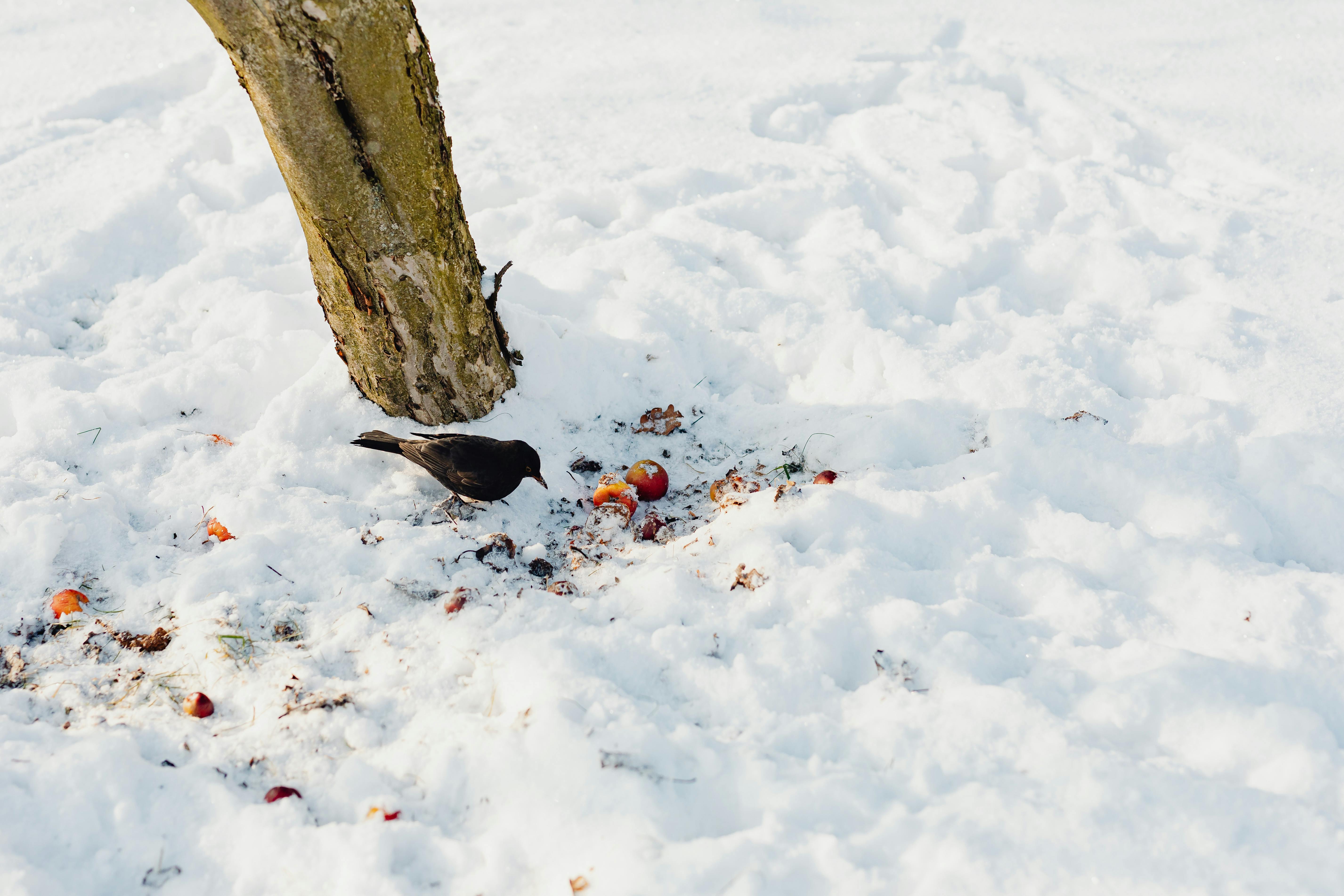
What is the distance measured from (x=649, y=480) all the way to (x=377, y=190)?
1.42 m

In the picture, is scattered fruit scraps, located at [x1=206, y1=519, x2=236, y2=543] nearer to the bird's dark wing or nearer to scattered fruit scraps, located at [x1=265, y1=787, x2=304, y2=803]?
the bird's dark wing

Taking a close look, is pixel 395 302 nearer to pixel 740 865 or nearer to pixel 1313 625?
pixel 740 865

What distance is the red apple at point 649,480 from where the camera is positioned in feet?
9.32

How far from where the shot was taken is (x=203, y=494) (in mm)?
2613

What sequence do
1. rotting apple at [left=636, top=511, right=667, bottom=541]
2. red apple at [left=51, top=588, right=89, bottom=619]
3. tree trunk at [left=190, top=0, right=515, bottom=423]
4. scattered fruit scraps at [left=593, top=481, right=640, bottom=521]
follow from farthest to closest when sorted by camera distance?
scattered fruit scraps at [left=593, top=481, right=640, bottom=521]
rotting apple at [left=636, top=511, right=667, bottom=541]
red apple at [left=51, top=588, right=89, bottom=619]
tree trunk at [left=190, top=0, right=515, bottom=423]

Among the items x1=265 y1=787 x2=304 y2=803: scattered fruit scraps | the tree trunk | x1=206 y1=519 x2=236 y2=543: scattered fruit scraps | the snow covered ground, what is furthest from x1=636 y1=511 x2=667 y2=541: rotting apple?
x1=206 y1=519 x2=236 y2=543: scattered fruit scraps

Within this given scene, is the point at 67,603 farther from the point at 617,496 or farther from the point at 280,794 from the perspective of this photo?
the point at 617,496

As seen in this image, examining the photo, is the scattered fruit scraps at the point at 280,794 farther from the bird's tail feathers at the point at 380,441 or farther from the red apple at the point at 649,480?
the red apple at the point at 649,480

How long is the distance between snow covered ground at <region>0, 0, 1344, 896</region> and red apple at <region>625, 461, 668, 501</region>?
0.15 meters

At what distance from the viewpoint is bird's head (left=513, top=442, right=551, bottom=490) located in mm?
2650

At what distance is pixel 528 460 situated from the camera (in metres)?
2.68

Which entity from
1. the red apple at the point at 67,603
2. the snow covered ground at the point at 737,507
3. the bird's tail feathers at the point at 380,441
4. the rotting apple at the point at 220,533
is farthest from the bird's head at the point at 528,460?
the red apple at the point at 67,603

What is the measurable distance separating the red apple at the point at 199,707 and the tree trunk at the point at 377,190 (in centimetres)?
131

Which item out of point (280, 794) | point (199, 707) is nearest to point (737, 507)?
point (280, 794)
